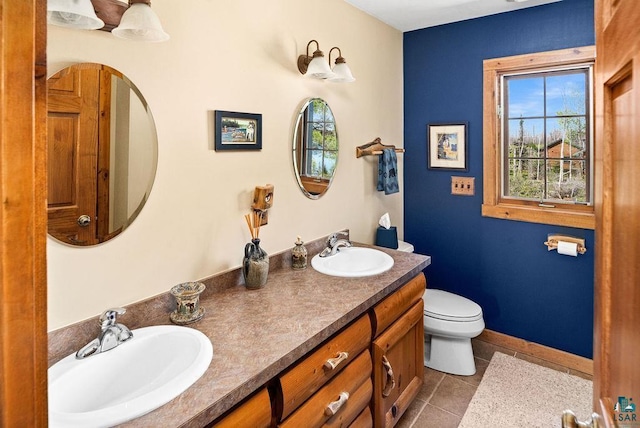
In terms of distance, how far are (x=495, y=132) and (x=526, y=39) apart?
627 millimetres

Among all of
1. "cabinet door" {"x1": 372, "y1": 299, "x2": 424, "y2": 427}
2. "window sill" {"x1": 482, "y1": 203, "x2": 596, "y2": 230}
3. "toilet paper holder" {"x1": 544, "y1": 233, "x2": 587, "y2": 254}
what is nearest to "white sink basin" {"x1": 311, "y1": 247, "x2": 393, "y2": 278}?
"cabinet door" {"x1": 372, "y1": 299, "x2": 424, "y2": 427}

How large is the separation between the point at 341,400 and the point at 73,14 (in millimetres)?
1526

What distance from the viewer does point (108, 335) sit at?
1.16 metres

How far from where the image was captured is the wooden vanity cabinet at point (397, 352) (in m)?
1.67

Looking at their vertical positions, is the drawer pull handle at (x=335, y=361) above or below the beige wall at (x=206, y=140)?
below

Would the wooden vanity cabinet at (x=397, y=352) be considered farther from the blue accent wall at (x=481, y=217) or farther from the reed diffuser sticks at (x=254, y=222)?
the blue accent wall at (x=481, y=217)

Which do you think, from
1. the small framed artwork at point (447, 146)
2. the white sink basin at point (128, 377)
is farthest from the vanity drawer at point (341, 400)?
the small framed artwork at point (447, 146)

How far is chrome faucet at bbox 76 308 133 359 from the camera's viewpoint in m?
1.13

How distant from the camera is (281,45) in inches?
75.7

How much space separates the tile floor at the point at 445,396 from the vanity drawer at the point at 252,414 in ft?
4.02

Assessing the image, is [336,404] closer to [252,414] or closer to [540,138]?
[252,414]

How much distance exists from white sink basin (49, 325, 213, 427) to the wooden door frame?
0.49 m

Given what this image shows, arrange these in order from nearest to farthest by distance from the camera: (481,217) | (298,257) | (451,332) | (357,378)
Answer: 1. (357,378)
2. (298,257)
3. (451,332)
4. (481,217)

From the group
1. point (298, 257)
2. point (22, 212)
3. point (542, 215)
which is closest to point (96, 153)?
point (22, 212)
